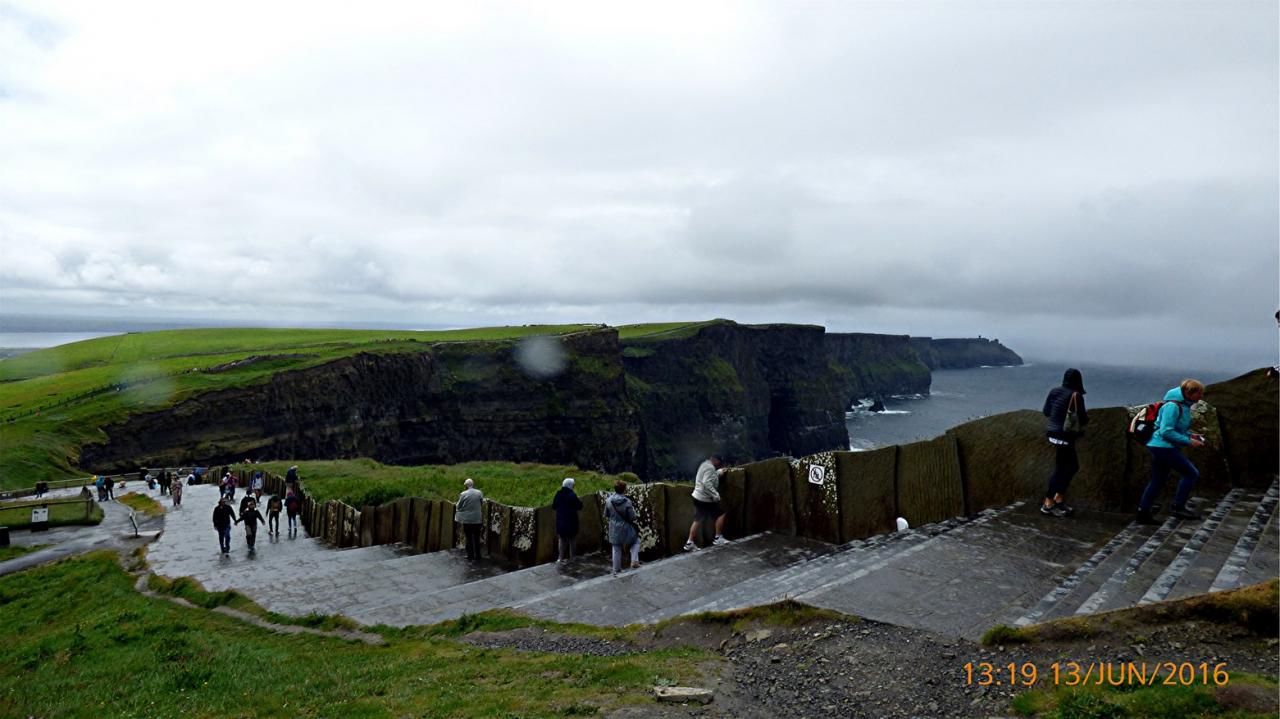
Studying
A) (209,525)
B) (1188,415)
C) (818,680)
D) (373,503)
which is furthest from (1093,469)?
(209,525)

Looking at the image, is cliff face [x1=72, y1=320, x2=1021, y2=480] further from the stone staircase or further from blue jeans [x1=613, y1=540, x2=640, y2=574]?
blue jeans [x1=613, y1=540, x2=640, y2=574]

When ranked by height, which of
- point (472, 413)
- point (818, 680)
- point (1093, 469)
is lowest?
point (472, 413)

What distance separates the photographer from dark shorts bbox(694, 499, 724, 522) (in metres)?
12.1

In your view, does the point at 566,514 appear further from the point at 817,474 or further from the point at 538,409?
the point at 538,409

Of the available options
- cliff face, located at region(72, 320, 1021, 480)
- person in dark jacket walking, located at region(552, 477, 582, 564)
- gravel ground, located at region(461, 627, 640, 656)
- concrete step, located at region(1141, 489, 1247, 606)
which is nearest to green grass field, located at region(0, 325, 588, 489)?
cliff face, located at region(72, 320, 1021, 480)

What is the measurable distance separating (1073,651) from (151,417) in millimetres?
71577

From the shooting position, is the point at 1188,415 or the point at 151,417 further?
the point at 151,417

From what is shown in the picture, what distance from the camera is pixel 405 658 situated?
367 inches

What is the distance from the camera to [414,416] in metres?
83.9

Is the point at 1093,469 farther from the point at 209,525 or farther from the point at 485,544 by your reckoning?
the point at 209,525

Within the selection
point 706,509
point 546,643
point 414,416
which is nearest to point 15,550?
point 546,643

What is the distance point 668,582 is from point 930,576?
4120mm

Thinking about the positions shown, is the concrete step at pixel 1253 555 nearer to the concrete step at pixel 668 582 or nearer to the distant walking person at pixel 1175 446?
the distant walking person at pixel 1175 446

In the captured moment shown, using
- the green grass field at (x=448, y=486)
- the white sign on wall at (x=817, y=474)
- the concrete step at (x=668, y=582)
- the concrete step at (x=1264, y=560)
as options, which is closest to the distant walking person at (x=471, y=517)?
the green grass field at (x=448, y=486)
